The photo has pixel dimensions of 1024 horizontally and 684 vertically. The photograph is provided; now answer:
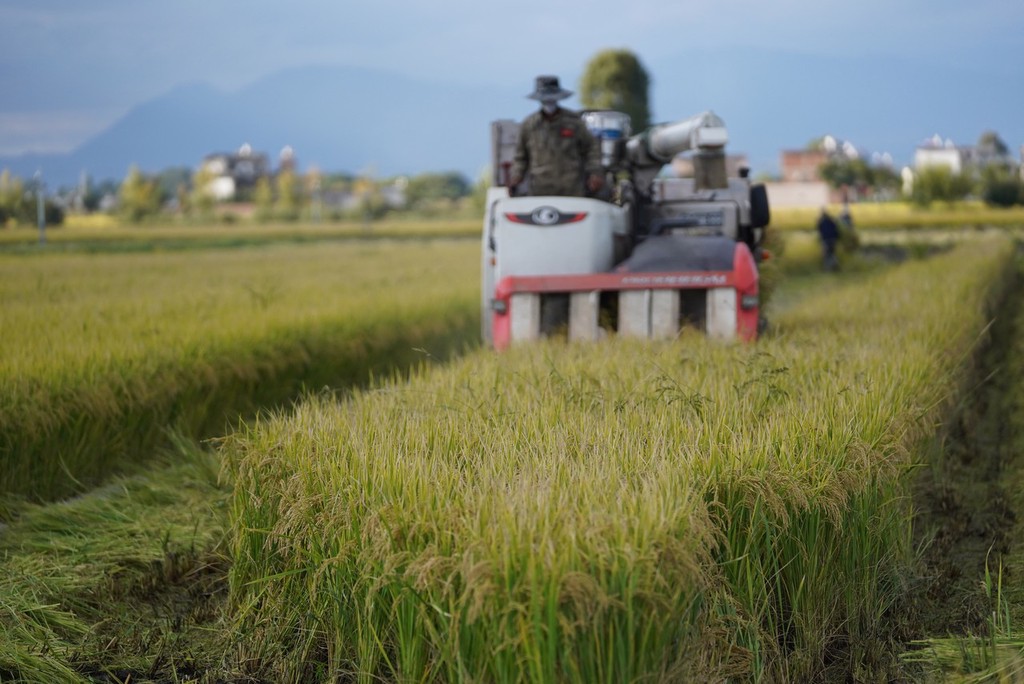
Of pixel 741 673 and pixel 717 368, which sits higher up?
pixel 717 368

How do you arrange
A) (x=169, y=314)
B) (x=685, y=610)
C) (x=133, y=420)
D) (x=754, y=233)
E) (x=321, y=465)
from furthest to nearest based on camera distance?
(x=169, y=314), (x=754, y=233), (x=133, y=420), (x=321, y=465), (x=685, y=610)

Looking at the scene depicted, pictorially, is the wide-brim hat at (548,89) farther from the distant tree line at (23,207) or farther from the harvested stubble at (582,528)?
the distant tree line at (23,207)

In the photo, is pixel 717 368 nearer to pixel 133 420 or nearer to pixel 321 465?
pixel 321 465

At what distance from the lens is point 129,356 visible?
7066mm

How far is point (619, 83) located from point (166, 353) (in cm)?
5869

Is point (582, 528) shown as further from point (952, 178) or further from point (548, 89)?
point (952, 178)

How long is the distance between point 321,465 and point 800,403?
1827mm

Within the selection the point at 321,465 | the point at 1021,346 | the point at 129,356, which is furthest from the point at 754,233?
the point at 321,465

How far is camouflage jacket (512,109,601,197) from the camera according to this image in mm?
7844

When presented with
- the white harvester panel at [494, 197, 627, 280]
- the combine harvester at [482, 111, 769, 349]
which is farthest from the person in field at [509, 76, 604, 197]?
the white harvester panel at [494, 197, 627, 280]

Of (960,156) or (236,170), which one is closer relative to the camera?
(960,156)

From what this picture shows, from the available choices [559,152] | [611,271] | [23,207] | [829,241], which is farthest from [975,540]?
[23,207]

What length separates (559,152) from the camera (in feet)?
25.7

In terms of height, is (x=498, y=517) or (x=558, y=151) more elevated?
(x=558, y=151)
